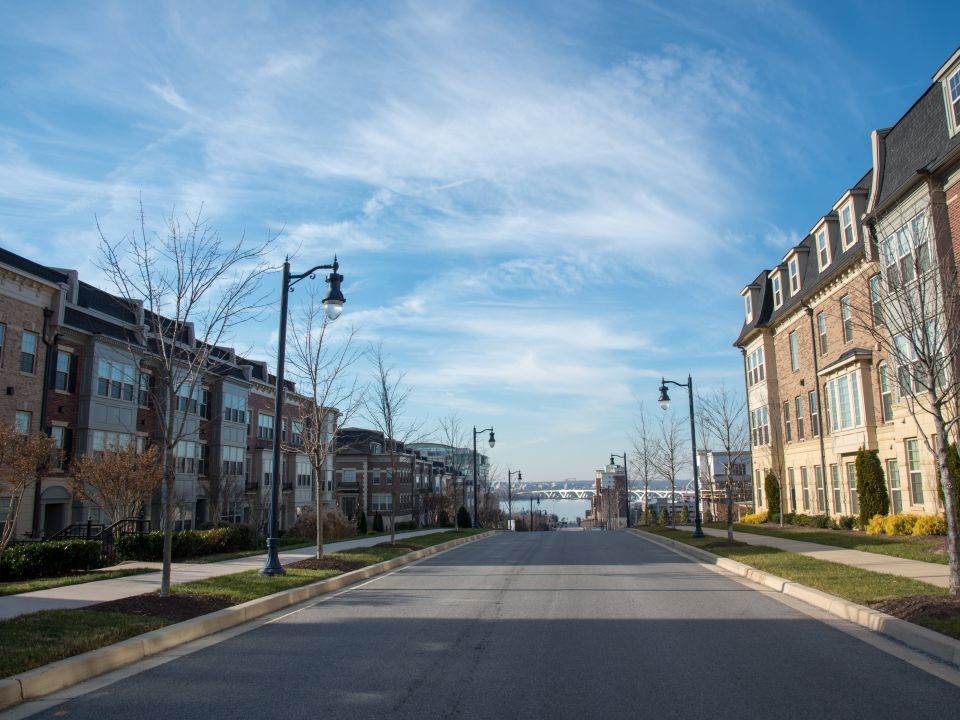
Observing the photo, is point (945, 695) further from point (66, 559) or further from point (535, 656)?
point (66, 559)

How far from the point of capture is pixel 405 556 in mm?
21438

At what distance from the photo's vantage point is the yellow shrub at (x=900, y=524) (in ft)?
75.3

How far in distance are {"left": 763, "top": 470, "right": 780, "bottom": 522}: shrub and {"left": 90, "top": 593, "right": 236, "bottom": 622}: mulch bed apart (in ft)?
106

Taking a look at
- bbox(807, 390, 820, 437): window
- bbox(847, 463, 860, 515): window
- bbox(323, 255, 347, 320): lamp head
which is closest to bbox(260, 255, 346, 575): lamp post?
bbox(323, 255, 347, 320): lamp head

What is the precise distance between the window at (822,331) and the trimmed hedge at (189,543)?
2409 centimetres

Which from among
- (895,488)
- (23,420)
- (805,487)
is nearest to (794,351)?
(805,487)

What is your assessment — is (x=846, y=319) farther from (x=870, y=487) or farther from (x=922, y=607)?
(x=922, y=607)

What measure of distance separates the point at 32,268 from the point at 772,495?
34303 millimetres

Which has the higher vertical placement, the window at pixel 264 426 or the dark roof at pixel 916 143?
the dark roof at pixel 916 143

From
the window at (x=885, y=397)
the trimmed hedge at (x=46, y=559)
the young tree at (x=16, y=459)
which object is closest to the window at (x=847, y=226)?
the window at (x=885, y=397)

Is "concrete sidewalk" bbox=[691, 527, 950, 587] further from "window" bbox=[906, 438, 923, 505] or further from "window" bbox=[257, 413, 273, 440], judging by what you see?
"window" bbox=[257, 413, 273, 440]

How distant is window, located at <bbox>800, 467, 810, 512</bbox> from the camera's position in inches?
1377

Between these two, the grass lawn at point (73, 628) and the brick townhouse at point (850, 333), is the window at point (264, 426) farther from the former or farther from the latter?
the grass lawn at point (73, 628)

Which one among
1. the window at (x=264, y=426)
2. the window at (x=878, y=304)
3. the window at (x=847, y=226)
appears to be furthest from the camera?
the window at (x=264, y=426)
